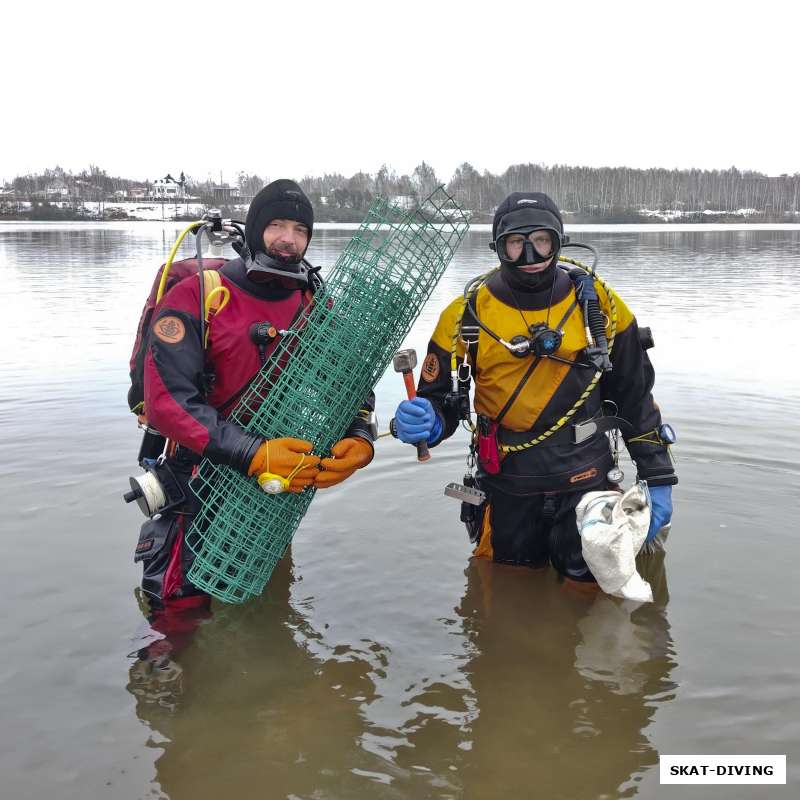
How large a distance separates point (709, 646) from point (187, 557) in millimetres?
2234

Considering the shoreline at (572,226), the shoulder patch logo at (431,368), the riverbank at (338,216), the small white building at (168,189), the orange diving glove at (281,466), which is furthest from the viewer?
the small white building at (168,189)

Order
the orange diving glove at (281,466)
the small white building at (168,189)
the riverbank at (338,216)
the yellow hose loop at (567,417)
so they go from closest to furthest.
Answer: the orange diving glove at (281,466) < the yellow hose loop at (567,417) < the riverbank at (338,216) < the small white building at (168,189)

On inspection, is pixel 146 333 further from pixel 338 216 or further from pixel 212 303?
pixel 338 216

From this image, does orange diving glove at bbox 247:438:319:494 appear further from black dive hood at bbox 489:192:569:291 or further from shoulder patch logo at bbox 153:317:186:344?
black dive hood at bbox 489:192:569:291

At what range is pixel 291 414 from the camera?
3320 mm

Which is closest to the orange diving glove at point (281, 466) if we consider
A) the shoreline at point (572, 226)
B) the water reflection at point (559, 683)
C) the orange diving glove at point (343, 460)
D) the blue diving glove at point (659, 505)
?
the orange diving glove at point (343, 460)

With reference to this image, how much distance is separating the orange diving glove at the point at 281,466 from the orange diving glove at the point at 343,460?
0.26 ft

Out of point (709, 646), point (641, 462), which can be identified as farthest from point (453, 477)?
point (709, 646)

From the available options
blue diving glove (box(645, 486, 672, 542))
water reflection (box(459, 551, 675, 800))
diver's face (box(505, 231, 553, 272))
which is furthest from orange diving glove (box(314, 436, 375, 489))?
blue diving glove (box(645, 486, 672, 542))

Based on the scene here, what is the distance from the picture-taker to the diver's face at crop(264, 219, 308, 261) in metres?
3.48

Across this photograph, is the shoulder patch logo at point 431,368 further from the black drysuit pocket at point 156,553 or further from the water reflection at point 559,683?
the black drysuit pocket at point 156,553

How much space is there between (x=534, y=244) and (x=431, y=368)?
72 cm

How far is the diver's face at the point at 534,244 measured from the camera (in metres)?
3.49

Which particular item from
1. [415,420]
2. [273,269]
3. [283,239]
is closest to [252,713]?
[415,420]
